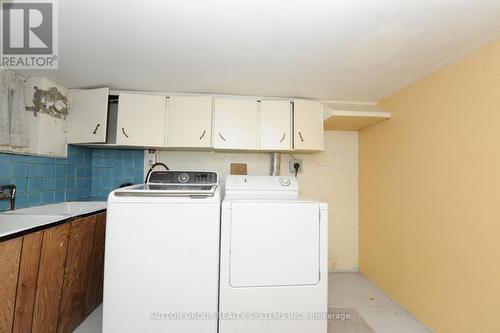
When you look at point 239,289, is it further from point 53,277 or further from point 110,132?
point 110,132

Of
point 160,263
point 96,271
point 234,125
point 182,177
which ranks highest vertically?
point 234,125

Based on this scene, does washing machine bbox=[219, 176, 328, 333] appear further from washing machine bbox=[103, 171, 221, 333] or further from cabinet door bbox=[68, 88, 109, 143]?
cabinet door bbox=[68, 88, 109, 143]

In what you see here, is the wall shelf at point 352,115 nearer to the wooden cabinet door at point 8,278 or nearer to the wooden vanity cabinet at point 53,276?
the wooden vanity cabinet at point 53,276

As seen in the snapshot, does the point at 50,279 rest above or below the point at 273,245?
below

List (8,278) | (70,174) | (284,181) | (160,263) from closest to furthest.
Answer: (8,278) → (160,263) → (284,181) → (70,174)

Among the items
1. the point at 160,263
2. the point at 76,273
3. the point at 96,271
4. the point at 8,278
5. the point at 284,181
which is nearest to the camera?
the point at 8,278

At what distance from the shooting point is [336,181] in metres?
2.87

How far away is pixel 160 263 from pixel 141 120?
1441mm

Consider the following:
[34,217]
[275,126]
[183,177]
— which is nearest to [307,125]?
[275,126]

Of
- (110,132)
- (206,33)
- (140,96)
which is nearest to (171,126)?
(140,96)

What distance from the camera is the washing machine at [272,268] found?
1.46 meters

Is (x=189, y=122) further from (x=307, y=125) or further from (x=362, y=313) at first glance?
(x=362, y=313)

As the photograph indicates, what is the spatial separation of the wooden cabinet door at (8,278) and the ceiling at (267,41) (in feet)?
4.14

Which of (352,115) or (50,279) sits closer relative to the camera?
(50,279)
